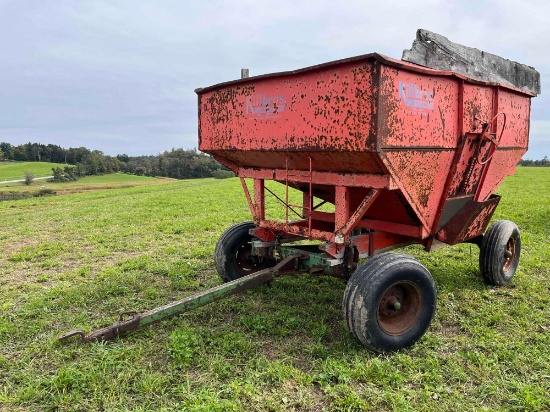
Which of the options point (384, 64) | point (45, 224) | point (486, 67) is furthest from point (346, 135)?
point (45, 224)

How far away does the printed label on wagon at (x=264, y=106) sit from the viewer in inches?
150

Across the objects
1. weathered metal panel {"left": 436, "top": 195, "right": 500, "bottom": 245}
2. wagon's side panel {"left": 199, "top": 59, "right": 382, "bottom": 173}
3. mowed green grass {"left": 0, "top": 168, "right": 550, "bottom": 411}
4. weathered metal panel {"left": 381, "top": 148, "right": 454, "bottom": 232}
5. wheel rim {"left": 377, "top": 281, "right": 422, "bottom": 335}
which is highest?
wagon's side panel {"left": 199, "top": 59, "right": 382, "bottom": 173}

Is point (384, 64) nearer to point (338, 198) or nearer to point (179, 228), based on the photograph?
point (338, 198)

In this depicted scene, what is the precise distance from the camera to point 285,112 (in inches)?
148

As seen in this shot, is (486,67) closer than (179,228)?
Yes

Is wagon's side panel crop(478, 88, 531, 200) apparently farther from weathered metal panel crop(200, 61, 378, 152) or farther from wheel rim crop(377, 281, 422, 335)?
weathered metal panel crop(200, 61, 378, 152)

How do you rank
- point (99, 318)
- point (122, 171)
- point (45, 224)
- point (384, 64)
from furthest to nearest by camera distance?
point (122, 171) → point (45, 224) → point (99, 318) → point (384, 64)

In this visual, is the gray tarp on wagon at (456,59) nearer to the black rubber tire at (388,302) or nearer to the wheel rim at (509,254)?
the wheel rim at (509,254)

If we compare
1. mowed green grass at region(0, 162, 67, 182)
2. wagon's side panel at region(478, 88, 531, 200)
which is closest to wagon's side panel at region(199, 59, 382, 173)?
wagon's side panel at region(478, 88, 531, 200)

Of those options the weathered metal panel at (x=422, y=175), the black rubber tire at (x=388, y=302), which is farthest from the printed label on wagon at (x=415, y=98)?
the black rubber tire at (x=388, y=302)

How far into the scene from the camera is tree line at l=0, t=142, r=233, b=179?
144ft

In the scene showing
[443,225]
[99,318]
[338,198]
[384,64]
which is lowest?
[99,318]

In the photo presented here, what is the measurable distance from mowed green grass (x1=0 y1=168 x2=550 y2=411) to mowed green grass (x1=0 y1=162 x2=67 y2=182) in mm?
60487

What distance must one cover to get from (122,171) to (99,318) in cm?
5880
